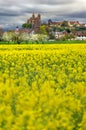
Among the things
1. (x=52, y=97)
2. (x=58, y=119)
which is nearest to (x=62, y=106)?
(x=52, y=97)

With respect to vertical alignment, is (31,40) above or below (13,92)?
below

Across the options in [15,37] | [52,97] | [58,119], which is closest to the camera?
[58,119]

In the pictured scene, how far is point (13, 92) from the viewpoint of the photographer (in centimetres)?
746

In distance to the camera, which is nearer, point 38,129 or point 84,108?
point 38,129

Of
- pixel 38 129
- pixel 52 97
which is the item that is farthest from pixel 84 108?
pixel 38 129

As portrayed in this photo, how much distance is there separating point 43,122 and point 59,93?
231 cm

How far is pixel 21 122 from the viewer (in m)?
5.33

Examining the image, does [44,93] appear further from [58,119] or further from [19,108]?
[58,119]

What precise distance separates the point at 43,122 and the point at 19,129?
14.3 inches

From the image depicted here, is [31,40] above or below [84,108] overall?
below

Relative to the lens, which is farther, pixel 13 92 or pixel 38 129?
pixel 13 92

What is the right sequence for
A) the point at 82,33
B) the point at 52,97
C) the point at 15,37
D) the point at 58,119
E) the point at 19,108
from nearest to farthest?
1. the point at 58,119
2. the point at 19,108
3. the point at 52,97
4. the point at 15,37
5. the point at 82,33

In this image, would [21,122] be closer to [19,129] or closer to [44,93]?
[19,129]

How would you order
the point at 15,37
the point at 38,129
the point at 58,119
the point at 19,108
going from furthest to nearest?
the point at 15,37 → the point at 19,108 → the point at 58,119 → the point at 38,129
